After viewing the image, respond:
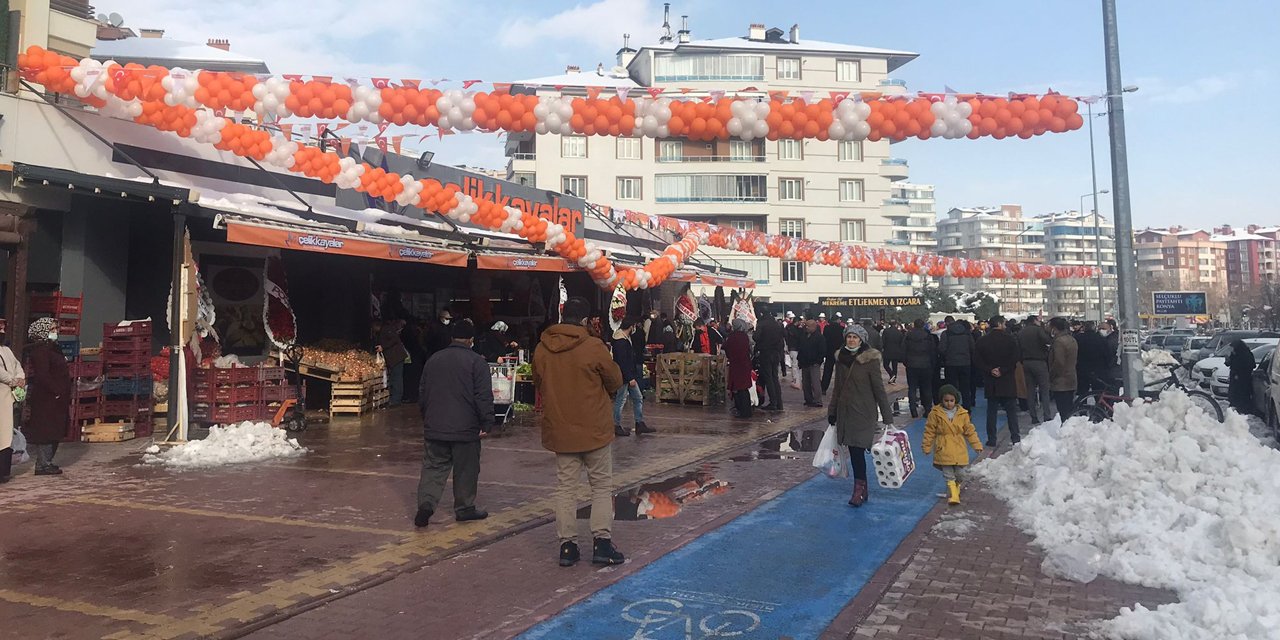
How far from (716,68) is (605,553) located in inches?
2120

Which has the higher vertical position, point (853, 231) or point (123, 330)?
point (853, 231)

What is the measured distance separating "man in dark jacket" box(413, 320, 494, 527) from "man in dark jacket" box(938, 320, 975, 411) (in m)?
9.59

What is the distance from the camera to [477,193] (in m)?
19.1

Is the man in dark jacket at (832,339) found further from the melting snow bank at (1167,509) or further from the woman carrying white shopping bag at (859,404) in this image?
the woman carrying white shopping bag at (859,404)

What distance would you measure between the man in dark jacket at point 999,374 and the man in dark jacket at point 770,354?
4341 mm

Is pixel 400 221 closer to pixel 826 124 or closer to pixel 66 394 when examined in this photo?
pixel 66 394

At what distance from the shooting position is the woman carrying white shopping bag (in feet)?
25.6

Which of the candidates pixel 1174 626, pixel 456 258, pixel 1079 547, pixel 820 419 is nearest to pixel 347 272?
pixel 456 258

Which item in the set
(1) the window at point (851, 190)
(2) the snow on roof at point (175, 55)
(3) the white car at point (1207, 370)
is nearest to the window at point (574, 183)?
(1) the window at point (851, 190)

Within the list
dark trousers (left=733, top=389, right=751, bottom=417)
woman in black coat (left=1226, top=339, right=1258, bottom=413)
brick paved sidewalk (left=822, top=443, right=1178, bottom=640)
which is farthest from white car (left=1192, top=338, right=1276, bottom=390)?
brick paved sidewalk (left=822, top=443, right=1178, bottom=640)

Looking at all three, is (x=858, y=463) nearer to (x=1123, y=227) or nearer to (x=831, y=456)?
(x=831, y=456)

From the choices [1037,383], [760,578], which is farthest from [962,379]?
[760,578]

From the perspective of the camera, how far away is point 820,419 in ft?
47.6

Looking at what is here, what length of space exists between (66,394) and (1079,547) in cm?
959
